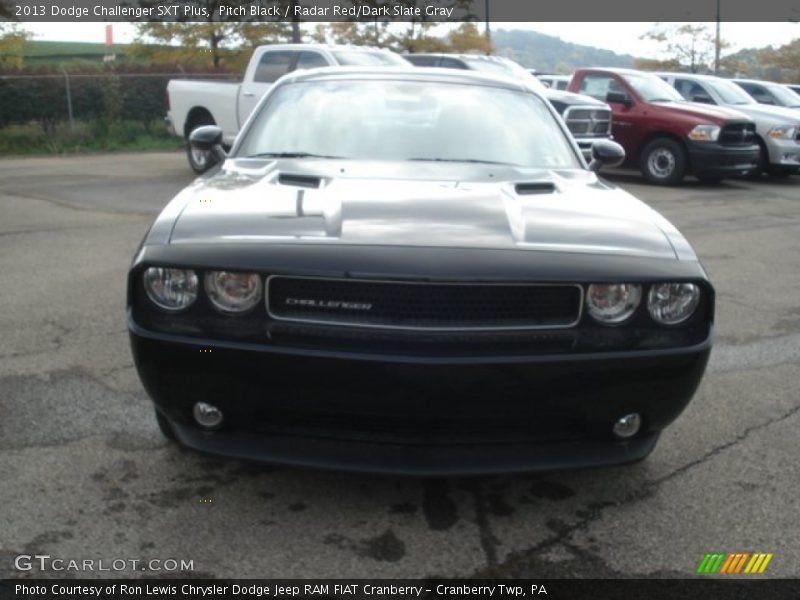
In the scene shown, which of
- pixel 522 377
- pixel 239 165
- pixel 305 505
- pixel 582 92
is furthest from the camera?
pixel 582 92

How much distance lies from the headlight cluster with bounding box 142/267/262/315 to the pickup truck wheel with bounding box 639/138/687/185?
11.9 meters

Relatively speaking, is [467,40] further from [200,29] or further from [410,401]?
[410,401]

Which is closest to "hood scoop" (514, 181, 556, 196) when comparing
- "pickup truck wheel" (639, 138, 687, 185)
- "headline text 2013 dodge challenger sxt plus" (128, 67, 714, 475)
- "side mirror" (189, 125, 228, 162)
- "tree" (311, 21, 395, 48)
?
"headline text 2013 dodge challenger sxt plus" (128, 67, 714, 475)

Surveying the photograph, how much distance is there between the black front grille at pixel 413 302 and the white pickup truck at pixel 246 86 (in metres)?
9.66

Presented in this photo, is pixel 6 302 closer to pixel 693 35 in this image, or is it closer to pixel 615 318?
pixel 615 318

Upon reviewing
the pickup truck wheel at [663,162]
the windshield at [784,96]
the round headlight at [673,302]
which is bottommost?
the pickup truck wheel at [663,162]

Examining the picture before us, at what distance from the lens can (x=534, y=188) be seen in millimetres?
3715

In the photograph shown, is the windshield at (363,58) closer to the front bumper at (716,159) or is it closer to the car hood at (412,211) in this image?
the front bumper at (716,159)

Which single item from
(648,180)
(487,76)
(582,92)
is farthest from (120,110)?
(487,76)

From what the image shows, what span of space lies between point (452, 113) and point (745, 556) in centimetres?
258

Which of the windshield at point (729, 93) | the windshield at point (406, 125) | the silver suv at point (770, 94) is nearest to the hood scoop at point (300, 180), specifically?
the windshield at point (406, 125)

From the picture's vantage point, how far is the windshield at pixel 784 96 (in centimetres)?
1723

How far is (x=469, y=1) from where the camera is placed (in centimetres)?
2942

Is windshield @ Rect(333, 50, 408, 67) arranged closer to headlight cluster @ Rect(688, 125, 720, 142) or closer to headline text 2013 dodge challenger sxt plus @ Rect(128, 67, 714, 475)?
headlight cluster @ Rect(688, 125, 720, 142)
